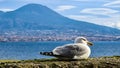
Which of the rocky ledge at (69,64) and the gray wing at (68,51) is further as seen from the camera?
the gray wing at (68,51)

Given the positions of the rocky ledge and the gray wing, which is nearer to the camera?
the rocky ledge

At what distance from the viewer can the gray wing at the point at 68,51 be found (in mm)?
14547

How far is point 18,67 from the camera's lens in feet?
44.7

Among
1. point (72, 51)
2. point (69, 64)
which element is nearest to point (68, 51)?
point (72, 51)

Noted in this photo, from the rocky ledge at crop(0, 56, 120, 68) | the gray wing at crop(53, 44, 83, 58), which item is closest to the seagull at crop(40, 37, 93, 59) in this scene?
the gray wing at crop(53, 44, 83, 58)

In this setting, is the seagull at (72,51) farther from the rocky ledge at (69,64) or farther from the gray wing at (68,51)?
the rocky ledge at (69,64)

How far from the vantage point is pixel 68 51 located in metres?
14.6

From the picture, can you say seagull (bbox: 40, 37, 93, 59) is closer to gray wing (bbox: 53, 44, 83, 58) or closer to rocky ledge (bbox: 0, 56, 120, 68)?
gray wing (bbox: 53, 44, 83, 58)

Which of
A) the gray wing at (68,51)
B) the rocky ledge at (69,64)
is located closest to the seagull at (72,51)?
the gray wing at (68,51)

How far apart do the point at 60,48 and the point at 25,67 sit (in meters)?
1.55

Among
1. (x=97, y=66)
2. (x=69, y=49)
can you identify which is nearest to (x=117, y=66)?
(x=97, y=66)

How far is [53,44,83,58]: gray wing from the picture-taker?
573 inches

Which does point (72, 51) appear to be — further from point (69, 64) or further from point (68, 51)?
point (69, 64)

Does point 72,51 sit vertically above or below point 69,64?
above
